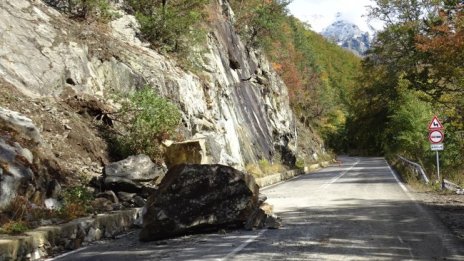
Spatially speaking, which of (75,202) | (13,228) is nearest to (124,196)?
(75,202)

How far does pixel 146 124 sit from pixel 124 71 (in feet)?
12.1

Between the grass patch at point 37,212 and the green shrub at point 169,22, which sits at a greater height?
the green shrub at point 169,22

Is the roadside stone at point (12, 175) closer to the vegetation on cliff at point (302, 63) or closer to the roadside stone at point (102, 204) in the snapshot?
the roadside stone at point (102, 204)

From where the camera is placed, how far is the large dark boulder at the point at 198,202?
30.2ft

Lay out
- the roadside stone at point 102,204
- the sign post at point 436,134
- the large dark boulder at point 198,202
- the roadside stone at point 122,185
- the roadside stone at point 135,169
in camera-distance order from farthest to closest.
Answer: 1. the sign post at point 436,134
2. the roadside stone at point 135,169
3. the roadside stone at point 122,185
4. the roadside stone at point 102,204
5. the large dark boulder at point 198,202

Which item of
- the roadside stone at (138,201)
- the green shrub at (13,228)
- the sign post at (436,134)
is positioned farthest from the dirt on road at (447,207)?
the green shrub at (13,228)

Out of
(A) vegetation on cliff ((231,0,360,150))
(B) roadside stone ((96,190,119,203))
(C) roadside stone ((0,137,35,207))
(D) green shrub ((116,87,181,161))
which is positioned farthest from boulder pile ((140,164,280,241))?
(A) vegetation on cliff ((231,0,360,150))

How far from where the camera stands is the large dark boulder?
30.2 feet

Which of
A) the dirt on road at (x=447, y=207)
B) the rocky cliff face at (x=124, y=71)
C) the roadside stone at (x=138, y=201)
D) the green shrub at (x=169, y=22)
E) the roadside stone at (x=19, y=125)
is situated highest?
the green shrub at (x=169, y=22)

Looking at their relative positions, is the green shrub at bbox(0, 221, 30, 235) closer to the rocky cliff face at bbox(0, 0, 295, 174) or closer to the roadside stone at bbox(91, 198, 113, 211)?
the roadside stone at bbox(91, 198, 113, 211)

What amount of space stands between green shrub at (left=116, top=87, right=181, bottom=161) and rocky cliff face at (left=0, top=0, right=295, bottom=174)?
1373 millimetres

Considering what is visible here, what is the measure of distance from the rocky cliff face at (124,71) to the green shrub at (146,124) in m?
1.37

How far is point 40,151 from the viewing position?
1102 cm

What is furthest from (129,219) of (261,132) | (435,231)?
(261,132)
